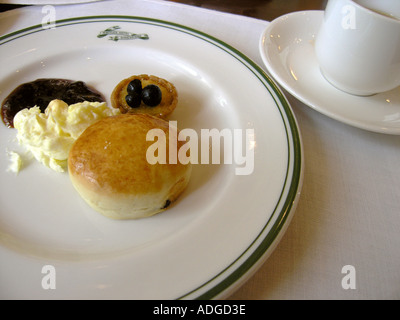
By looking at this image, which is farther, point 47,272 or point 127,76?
point 127,76

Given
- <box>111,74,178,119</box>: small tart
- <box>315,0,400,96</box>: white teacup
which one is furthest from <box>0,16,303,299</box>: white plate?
<box>315,0,400,96</box>: white teacup

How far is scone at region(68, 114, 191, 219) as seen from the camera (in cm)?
96

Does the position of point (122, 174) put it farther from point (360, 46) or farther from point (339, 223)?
point (360, 46)

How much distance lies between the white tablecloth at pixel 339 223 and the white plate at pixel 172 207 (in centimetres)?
11

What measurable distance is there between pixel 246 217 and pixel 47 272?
2.04 feet

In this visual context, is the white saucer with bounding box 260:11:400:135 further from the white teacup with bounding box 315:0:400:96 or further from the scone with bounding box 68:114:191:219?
the scone with bounding box 68:114:191:219

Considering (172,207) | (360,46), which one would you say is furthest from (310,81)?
(172,207)

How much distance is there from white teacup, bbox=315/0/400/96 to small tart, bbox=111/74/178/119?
0.73 meters

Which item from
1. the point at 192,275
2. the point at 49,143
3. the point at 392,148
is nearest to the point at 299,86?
the point at 392,148

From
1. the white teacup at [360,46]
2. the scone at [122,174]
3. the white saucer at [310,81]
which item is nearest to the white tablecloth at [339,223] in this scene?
the white saucer at [310,81]

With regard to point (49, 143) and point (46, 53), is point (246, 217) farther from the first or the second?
point (46, 53)

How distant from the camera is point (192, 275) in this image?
807mm

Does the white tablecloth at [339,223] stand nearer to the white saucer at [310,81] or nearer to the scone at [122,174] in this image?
the white saucer at [310,81]
